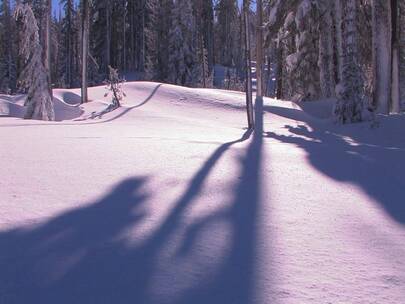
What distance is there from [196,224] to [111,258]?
1.01 metres

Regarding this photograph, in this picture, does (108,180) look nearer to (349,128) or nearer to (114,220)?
(114,220)

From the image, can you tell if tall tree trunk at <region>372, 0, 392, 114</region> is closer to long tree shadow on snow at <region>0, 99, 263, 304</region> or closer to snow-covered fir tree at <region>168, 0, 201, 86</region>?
long tree shadow on snow at <region>0, 99, 263, 304</region>

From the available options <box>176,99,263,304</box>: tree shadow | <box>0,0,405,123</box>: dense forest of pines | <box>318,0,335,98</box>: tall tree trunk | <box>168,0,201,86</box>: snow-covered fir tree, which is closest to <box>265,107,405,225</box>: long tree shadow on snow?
<box>176,99,263,304</box>: tree shadow

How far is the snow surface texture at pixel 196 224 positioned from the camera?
3.01 meters

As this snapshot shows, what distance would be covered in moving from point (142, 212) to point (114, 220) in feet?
1.11

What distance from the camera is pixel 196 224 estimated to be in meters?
4.20

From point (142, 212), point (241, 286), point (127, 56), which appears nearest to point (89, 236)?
point (142, 212)

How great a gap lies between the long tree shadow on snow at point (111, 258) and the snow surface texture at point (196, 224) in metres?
0.01

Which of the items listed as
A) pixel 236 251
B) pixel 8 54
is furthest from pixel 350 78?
pixel 8 54

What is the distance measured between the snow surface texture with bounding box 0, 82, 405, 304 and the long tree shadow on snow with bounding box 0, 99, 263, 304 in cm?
1

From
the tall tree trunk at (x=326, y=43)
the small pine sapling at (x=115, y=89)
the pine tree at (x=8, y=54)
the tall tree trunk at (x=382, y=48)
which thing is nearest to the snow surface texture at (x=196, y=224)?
the tall tree trunk at (x=382, y=48)

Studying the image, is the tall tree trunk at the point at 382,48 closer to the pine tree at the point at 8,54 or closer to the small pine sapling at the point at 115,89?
the small pine sapling at the point at 115,89

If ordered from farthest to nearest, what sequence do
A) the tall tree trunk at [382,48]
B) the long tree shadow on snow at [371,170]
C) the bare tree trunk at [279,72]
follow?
the bare tree trunk at [279,72], the tall tree trunk at [382,48], the long tree shadow on snow at [371,170]

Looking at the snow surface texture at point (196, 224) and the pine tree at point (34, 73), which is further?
the pine tree at point (34, 73)
